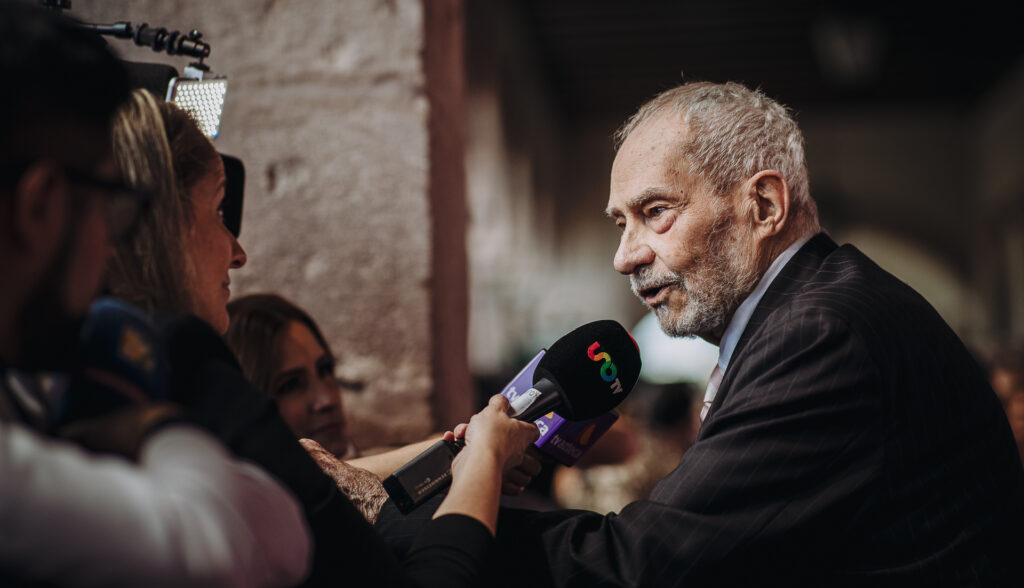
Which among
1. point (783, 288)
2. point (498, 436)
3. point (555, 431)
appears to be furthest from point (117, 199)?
point (783, 288)

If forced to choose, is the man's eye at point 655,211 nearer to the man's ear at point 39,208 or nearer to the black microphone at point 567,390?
the black microphone at point 567,390

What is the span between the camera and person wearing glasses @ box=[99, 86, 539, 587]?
0.95 meters

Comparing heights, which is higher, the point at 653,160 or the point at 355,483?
the point at 653,160

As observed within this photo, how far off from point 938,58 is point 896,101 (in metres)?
2.28

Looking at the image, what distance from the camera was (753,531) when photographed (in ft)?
4.40

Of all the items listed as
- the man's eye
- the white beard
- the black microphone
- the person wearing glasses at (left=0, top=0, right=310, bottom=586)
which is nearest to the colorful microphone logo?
the black microphone

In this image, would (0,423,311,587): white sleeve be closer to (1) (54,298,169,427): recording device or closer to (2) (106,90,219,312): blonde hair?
(1) (54,298,169,427): recording device

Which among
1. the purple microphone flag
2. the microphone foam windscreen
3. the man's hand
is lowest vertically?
the man's hand

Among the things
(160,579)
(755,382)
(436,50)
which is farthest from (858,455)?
(436,50)

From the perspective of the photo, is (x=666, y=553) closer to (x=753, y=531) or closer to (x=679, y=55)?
(x=753, y=531)

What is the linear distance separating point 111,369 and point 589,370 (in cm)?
90

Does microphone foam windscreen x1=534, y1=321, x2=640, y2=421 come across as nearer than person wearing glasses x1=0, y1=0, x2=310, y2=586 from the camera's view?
No

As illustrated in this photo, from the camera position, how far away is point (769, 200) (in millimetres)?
1870

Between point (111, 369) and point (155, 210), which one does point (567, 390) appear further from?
point (111, 369)
